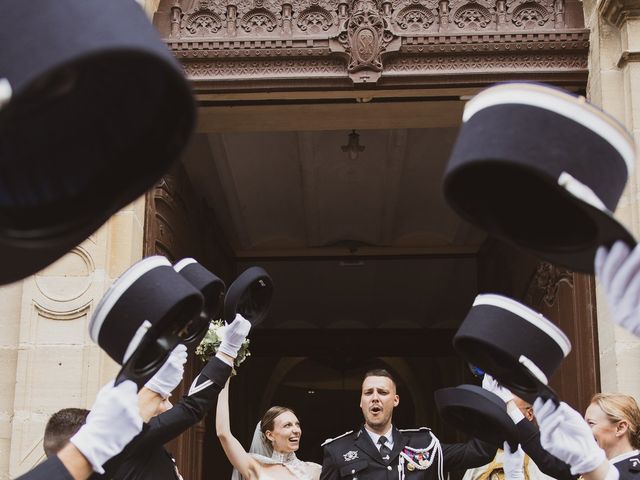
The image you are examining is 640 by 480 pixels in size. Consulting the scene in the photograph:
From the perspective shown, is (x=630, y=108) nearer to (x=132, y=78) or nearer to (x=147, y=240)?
(x=147, y=240)

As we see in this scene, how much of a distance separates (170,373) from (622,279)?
211 centimetres

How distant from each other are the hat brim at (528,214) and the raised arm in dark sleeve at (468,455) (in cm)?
335

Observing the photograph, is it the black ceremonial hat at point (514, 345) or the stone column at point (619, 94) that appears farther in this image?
the stone column at point (619, 94)

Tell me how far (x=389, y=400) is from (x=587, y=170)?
3906mm

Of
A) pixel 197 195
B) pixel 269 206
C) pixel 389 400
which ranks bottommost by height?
pixel 269 206

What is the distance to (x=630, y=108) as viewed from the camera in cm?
631

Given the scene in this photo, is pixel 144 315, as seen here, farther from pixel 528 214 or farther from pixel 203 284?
pixel 203 284

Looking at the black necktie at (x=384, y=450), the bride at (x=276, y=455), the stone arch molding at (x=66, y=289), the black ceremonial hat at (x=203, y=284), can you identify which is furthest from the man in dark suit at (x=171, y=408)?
the bride at (x=276, y=455)

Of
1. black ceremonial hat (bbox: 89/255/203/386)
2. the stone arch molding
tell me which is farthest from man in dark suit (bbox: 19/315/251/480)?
the stone arch molding

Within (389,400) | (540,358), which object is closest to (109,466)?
(540,358)

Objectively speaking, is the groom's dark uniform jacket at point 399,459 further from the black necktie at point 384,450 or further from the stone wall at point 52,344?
the stone wall at point 52,344

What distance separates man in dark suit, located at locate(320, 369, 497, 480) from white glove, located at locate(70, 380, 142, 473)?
3.29 meters

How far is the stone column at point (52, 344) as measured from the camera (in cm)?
623

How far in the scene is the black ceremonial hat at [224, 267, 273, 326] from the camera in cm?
495
